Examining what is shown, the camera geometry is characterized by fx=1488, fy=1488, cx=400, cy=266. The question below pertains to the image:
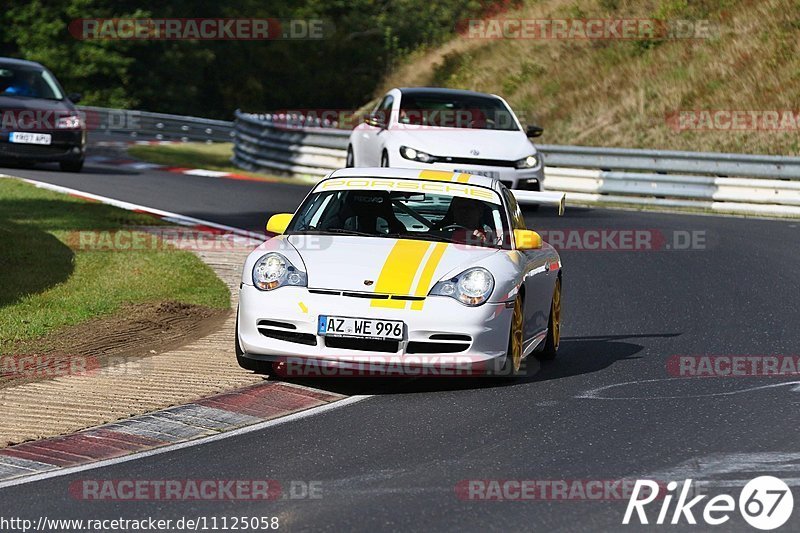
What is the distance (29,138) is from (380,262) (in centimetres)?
1568

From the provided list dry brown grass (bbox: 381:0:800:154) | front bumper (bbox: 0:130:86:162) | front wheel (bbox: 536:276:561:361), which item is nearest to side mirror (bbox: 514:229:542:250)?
front wheel (bbox: 536:276:561:361)

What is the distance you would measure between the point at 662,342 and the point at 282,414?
4.02 meters

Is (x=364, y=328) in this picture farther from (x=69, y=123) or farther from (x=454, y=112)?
(x=69, y=123)

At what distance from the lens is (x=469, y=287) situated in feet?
30.1

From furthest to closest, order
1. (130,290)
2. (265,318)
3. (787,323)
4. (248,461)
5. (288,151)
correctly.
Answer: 1. (288,151)
2. (130,290)
3. (787,323)
4. (265,318)
5. (248,461)

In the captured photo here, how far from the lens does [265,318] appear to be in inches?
359

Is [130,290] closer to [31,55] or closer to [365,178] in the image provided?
[365,178]

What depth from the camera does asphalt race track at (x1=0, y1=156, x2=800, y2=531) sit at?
20.7 ft

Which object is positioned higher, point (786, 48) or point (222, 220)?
point (786, 48)

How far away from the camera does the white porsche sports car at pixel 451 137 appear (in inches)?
758

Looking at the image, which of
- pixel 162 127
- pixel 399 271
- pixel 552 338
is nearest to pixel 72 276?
pixel 552 338

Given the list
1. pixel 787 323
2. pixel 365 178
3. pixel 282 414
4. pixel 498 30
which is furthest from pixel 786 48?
pixel 282 414

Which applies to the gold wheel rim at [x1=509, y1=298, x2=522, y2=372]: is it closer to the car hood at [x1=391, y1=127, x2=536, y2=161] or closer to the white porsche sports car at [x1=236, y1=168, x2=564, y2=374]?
the white porsche sports car at [x1=236, y1=168, x2=564, y2=374]

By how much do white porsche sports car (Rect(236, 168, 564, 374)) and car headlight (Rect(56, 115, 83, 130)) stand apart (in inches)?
559
